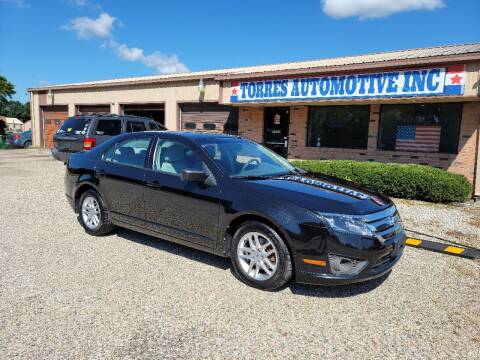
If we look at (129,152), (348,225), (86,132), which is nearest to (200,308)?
(348,225)

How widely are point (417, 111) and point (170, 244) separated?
8828 millimetres

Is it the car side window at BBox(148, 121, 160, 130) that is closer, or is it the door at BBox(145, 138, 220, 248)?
the door at BBox(145, 138, 220, 248)

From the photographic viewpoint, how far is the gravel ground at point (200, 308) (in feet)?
9.19

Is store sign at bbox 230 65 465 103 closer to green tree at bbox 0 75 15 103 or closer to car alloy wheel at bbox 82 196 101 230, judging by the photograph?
car alloy wheel at bbox 82 196 101 230

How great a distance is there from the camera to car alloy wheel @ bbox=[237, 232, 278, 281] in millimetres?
3674

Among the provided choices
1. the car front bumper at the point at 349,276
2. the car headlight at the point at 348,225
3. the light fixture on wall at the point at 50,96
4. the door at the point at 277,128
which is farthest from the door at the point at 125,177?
the light fixture on wall at the point at 50,96

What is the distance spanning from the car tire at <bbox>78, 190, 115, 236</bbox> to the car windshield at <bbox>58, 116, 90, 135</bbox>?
19.1 ft

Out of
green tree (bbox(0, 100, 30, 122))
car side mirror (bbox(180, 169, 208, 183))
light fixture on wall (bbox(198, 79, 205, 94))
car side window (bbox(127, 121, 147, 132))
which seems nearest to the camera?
car side mirror (bbox(180, 169, 208, 183))

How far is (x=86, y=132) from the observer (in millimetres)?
10609

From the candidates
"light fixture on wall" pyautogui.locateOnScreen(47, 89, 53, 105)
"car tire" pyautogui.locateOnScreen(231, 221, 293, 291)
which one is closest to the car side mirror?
"car tire" pyautogui.locateOnScreen(231, 221, 293, 291)

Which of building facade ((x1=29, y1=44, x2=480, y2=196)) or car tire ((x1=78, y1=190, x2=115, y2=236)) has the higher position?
building facade ((x1=29, y1=44, x2=480, y2=196))

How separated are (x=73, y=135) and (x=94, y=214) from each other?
620cm

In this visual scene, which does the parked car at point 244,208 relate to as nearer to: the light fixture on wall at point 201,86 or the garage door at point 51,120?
the light fixture on wall at point 201,86

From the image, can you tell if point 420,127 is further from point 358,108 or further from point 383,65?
point 383,65
